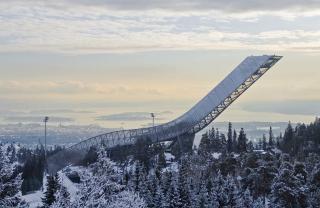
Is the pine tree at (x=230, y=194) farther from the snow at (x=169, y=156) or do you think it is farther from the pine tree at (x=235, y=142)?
the pine tree at (x=235, y=142)

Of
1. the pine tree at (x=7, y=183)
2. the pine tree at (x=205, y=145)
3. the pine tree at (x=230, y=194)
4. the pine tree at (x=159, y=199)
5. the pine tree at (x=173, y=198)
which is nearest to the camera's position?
the pine tree at (x=7, y=183)

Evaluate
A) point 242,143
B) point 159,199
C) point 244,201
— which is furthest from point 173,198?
point 242,143

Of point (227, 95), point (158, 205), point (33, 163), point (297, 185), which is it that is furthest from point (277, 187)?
point (33, 163)

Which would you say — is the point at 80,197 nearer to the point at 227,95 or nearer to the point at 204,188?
the point at 204,188

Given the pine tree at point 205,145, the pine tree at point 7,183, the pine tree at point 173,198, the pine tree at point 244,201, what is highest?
the pine tree at point 7,183

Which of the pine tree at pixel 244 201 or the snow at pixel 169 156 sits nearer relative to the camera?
the pine tree at pixel 244 201

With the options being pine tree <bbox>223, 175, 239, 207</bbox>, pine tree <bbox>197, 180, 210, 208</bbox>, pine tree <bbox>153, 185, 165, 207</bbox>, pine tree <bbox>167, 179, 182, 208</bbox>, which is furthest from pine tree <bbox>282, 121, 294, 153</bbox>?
pine tree <bbox>167, 179, 182, 208</bbox>

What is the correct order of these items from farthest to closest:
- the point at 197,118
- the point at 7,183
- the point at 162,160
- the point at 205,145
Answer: the point at 205,145
the point at 197,118
the point at 162,160
the point at 7,183

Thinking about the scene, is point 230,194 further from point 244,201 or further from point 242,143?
point 242,143

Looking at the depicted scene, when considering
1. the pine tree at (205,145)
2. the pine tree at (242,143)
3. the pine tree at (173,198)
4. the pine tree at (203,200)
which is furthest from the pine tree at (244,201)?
the pine tree at (205,145)
